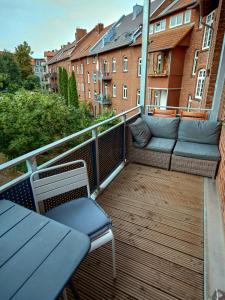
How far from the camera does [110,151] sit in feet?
9.20

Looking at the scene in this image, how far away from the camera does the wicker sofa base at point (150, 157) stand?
3.10 m

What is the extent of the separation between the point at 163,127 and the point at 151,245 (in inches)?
87.7

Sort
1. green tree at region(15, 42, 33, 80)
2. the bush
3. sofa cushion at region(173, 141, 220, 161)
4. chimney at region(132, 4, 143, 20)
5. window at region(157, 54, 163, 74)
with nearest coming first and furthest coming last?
1. sofa cushion at region(173, 141, 220, 161)
2. the bush
3. window at region(157, 54, 163, 74)
4. chimney at region(132, 4, 143, 20)
5. green tree at region(15, 42, 33, 80)

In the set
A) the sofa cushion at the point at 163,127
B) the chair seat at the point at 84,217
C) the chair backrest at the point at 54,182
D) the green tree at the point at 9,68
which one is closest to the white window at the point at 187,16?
the sofa cushion at the point at 163,127

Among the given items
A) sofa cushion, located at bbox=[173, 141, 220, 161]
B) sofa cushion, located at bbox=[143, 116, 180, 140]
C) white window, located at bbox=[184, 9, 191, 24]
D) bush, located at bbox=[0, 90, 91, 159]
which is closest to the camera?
sofa cushion, located at bbox=[173, 141, 220, 161]

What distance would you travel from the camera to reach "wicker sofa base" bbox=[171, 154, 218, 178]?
282 centimetres

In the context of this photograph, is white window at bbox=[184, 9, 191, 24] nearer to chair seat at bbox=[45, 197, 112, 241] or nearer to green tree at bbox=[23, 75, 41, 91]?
chair seat at bbox=[45, 197, 112, 241]

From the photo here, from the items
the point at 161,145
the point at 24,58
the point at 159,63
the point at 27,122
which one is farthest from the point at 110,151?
the point at 24,58

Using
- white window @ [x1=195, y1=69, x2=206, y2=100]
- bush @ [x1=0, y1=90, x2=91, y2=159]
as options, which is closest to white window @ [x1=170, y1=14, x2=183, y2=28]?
white window @ [x1=195, y1=69, x2=206, y2=100]

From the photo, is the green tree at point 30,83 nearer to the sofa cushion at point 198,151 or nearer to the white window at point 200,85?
the white window at point 200,85

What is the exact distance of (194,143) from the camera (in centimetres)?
322

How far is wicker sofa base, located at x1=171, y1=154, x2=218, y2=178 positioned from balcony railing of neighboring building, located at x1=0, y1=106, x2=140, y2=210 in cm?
91

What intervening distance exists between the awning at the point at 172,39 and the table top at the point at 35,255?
427 inches

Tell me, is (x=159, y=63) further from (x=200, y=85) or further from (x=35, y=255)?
(x=35, y=255)
